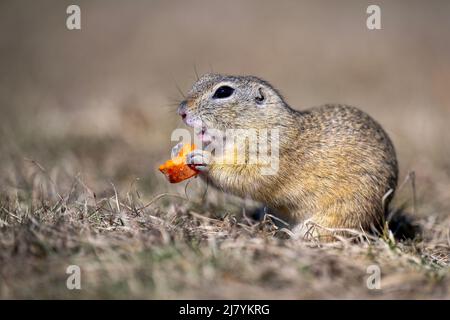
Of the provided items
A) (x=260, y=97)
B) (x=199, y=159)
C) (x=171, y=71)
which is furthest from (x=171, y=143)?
(x=171, y=71)

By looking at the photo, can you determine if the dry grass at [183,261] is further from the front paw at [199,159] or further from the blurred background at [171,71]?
the blurred background at [171,71]

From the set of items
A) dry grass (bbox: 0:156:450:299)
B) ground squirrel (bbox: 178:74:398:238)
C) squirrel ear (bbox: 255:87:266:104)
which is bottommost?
dry grass (bbox: 0:156:450:299)

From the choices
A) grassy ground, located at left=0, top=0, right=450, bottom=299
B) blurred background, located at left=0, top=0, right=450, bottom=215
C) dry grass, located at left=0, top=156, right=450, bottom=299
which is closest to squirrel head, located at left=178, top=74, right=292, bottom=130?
grassy ground, located at left=0, top=0, right=450, bottom=299

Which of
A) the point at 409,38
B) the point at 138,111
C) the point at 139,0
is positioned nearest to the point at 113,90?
the point at 138,111

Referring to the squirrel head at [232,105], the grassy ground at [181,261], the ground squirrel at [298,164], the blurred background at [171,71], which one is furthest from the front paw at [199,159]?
the blurred background at [171,71]

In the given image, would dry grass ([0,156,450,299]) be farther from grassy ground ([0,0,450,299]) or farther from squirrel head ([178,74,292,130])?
squirrel head ([178,74,292,130])

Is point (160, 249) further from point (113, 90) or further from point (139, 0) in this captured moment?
point (139, 0)
